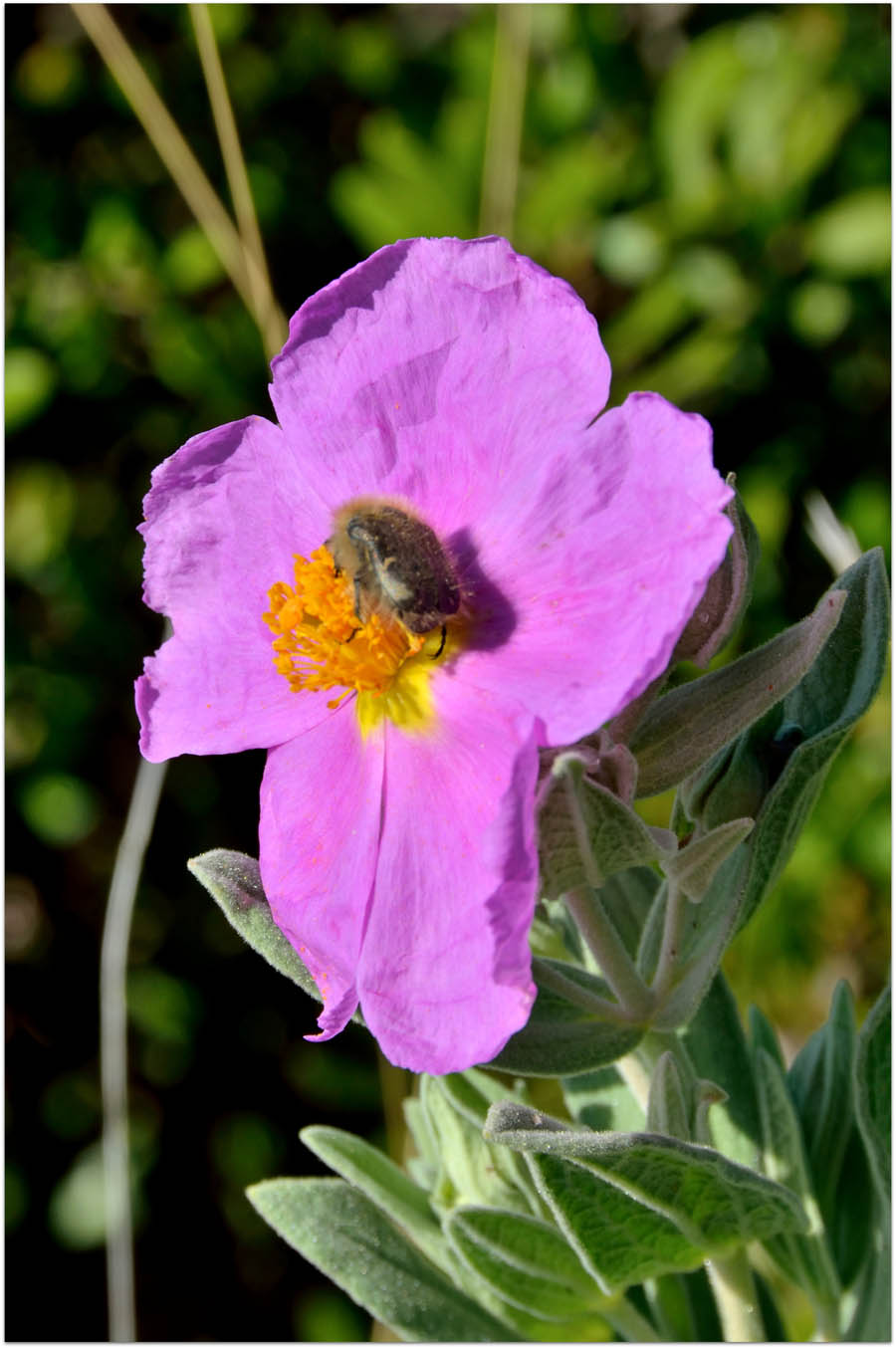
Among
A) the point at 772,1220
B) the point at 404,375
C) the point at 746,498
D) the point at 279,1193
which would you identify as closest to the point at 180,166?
the point at 746,498

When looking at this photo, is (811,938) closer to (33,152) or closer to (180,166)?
(180,166)

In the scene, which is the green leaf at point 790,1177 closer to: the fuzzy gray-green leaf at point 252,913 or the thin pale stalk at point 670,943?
the thin pale stalk at point 670,943

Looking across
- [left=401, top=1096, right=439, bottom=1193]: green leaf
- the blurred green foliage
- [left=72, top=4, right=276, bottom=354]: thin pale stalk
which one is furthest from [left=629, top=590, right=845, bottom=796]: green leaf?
the blurred green foliage

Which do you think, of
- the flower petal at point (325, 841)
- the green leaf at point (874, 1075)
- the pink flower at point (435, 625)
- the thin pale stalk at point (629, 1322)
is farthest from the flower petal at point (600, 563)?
the thin pale stalk at point (629, 1322)

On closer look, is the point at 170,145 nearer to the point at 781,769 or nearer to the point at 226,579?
the point at 226,579

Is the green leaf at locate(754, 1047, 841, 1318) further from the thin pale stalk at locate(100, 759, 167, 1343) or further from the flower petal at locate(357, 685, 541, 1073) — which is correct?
the thin pale stalk at locate(100, 759, 167, 1343)
